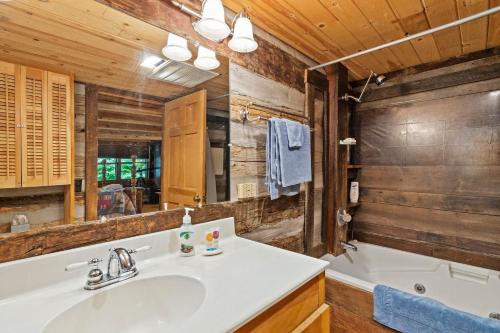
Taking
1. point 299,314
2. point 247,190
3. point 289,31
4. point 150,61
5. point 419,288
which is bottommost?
point 419,288

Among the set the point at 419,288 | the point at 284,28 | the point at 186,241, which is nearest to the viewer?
the point at 186,241

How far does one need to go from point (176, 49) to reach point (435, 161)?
94.2 inches

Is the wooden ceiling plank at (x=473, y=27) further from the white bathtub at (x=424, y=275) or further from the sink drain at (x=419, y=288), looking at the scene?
the sink drain at (x=419, y=288)

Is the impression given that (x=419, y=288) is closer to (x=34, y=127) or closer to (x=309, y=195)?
(x=309, y=195)

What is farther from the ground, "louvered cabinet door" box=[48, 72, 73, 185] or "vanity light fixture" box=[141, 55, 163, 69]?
"vanity light fixture" box=[141, 55, 163, 69]

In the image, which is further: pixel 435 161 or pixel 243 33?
pixel 435 161

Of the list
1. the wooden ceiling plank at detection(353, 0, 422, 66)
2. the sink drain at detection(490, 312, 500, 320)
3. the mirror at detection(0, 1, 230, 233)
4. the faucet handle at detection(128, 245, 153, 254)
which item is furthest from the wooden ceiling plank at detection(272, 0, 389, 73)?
the sink drain at detection(490, 312, 500, 320)

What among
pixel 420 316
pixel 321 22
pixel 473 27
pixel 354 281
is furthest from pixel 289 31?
pixel 420 316

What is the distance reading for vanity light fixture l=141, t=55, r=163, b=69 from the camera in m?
1.11

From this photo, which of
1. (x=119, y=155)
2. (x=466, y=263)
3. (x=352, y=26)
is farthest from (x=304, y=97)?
(x=466, y=263)

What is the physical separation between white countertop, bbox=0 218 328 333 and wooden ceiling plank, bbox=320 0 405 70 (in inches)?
56.5

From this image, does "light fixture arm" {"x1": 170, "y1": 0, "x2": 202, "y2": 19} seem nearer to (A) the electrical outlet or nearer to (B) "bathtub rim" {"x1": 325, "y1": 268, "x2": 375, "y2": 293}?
(A) the electrical outlet

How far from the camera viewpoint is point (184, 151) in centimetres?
126

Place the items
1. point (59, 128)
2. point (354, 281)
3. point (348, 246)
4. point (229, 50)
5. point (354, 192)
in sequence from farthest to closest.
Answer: point (354, 192) < point (348, 246) < point (354, 281) < point (229, 50) < point (59, 128)
